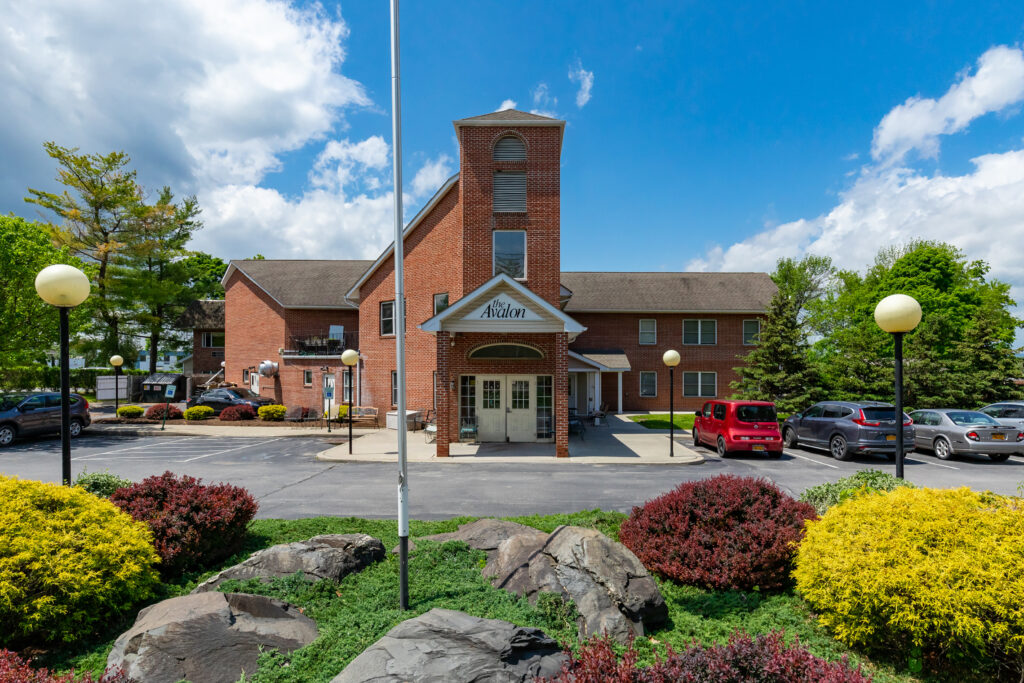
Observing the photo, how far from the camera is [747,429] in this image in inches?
655

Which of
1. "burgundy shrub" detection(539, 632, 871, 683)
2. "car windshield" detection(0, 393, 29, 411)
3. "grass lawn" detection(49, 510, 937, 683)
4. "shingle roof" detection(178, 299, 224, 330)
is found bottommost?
"grass lawn" detection(49, 510, 937, 683)

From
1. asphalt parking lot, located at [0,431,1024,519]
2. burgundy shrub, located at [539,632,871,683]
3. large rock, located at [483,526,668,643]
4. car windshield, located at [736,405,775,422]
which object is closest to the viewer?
burgundy shrub, located at [539,632,871,683]

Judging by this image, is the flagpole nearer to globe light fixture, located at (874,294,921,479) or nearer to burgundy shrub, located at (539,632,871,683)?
burgundy shrub, located at (539,632,871,683)

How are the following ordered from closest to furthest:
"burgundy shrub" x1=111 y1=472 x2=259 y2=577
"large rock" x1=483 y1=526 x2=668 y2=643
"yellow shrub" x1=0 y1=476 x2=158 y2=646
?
1. "yellow shrub" x1=0 y1=476 x2=158 y2=646
2. "large rock" x1=483 y1=526 x2=668 y2=643
3. "burgundy shrub" x1=111 y1=472 x2=259 y2=577

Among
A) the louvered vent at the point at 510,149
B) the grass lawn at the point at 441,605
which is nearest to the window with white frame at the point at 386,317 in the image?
the louvered vent at the point at 510,149

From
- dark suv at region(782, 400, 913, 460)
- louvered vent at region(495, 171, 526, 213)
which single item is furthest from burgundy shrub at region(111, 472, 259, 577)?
dark suv at region(782, 400, 913, 460)

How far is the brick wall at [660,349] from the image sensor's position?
32.3 m

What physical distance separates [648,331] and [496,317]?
18.7 meters

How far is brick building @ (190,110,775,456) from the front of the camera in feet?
60.2

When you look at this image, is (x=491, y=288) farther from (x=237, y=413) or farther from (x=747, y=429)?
(x=237, y=413)

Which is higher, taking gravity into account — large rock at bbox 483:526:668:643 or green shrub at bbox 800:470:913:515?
green shrub at bbox 800:470:913:515

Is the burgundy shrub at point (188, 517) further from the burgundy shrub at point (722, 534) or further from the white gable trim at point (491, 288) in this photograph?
the white gable trim at point (491, 288)

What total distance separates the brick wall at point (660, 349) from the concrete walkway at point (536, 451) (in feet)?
35.5

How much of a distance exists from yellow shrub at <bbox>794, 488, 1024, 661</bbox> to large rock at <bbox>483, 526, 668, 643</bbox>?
155 centimetres
